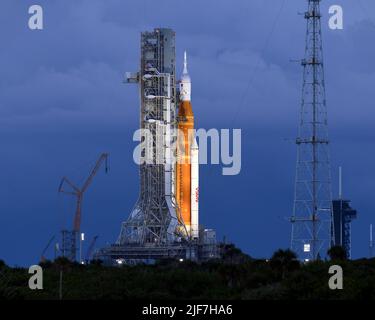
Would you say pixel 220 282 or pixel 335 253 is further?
pixel 335 253

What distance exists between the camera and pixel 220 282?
379ft

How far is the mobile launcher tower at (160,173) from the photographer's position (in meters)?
157

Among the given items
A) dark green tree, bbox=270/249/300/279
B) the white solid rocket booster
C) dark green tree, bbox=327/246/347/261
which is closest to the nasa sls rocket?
the white solid rocket booster

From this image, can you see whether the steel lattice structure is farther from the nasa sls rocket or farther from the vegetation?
the vegetation

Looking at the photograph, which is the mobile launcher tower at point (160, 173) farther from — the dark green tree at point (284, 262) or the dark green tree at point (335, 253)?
the dark green tree at point (284, 262)

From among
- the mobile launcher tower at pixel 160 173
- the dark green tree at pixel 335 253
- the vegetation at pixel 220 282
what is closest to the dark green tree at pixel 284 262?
the vegetation at pixel 220 282

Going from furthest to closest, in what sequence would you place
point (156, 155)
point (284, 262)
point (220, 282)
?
point (156, 155) < point (220, 282) < point (284, 262)

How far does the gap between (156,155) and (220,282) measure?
142ft

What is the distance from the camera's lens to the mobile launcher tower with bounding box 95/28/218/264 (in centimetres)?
15712

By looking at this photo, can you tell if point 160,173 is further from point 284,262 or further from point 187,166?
point 284,262

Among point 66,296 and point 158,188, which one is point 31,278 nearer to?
point 66,296

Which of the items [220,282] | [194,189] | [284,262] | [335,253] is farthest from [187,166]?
[284,262]
